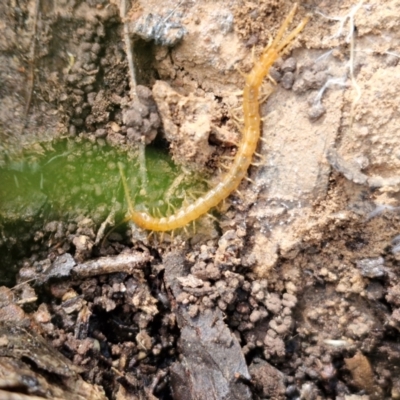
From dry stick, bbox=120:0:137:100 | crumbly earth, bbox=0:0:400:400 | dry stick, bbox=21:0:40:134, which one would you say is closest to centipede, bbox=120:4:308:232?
crumbly earth, bbox=0:0:400:400

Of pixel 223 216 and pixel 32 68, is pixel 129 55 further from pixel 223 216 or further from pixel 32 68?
pixel 223 216

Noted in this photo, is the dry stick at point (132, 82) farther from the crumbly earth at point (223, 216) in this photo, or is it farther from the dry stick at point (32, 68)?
the dry stick at point (32, 68)

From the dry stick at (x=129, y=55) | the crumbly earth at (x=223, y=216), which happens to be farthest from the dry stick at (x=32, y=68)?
the dry stick at (x=129, y=55)

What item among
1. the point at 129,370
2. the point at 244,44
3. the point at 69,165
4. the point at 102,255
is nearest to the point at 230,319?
the point at 129,370

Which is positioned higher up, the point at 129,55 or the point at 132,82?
the point at 129,55

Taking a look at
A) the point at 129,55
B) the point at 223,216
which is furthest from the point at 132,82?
the point at 223,216

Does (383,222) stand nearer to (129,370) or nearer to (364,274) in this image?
(364,274)

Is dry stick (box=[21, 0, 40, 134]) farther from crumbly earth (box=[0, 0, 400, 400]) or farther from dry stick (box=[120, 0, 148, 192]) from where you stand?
dry stick (box=[120, 0, 148, 192])
